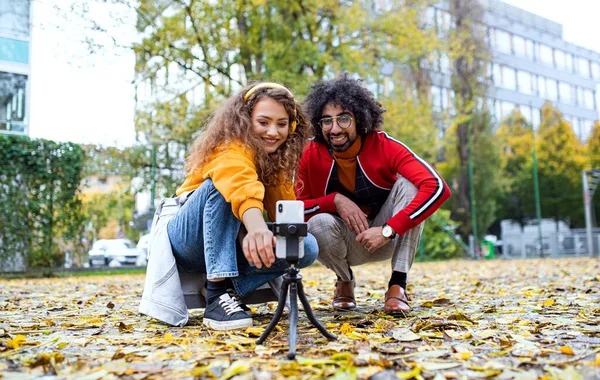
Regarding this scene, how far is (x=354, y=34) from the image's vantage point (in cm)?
1141

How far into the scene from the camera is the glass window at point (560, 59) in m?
42.7

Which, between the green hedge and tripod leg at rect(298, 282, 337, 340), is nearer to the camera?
tripod leg at rect(298, 282, 337, 340)

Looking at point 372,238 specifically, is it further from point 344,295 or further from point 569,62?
point 569,62

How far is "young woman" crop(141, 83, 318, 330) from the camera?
2.40 m

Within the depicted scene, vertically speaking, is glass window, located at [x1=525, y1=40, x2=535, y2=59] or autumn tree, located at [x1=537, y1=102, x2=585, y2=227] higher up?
glass window, located at [x1=525, y1=40, x2=535, y2=59]

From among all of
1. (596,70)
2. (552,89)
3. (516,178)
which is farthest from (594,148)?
(596,70)

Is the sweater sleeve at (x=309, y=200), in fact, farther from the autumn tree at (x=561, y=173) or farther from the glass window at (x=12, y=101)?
the autumn tree at (x=561, y=173)

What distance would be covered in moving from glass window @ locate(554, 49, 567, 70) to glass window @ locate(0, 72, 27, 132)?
4052cm

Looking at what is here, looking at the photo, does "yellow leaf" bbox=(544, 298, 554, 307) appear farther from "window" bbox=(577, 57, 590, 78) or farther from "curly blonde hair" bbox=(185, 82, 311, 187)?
"window" bbox=(577, 57, 590, 78)

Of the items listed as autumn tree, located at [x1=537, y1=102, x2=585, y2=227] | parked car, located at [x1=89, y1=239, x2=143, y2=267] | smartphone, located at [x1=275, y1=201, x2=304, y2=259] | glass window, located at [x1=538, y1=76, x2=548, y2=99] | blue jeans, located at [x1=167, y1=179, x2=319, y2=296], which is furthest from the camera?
glass window, located at [x1=538, y1=76, x2=548, y2=99]

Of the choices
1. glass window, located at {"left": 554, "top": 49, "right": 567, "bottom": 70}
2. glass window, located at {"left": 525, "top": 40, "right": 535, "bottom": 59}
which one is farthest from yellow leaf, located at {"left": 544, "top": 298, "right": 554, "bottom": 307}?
glass window, located at {"left": 554, "top": 49, "right": 567, "bottom": 70}

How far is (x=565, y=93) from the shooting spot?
43.4 meters

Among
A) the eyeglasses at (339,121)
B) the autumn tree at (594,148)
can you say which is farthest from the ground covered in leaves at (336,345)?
the autumn tree at (594,148)

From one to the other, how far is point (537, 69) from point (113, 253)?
3803cm
